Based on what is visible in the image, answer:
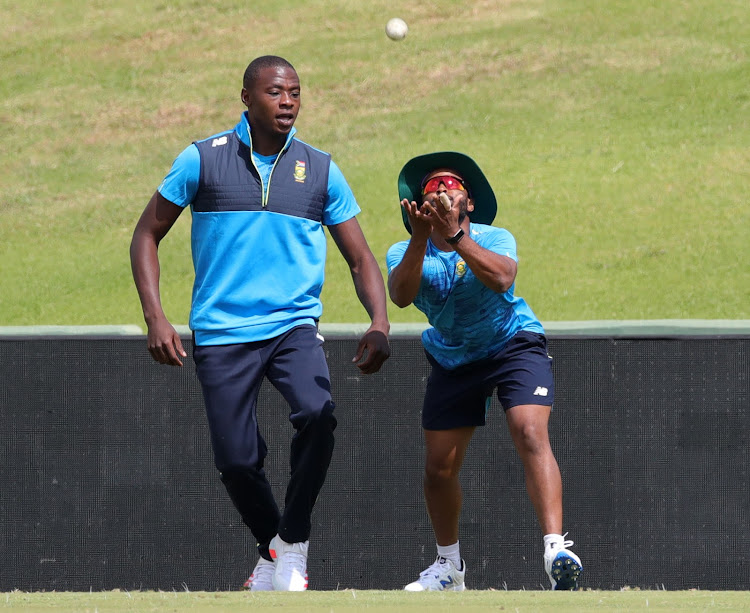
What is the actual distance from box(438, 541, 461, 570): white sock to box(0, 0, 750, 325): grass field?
9.68 meters

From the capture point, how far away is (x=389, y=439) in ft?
20.6

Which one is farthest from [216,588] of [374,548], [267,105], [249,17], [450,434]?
[249,17]

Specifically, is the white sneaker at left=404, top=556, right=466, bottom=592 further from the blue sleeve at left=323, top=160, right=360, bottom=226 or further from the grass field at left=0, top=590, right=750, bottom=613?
the blue sleeve at left=323, top=160, right=360, bottom=226

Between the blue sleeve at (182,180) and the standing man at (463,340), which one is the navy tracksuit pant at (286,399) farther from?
the blue sleeve at (182,180)

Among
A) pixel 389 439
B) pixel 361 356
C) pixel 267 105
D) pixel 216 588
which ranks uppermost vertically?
pixel 267 105

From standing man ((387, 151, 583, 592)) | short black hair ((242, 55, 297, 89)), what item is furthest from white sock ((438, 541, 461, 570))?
short black hair ((242, 55, 297, 89))

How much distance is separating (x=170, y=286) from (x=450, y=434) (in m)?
12.1

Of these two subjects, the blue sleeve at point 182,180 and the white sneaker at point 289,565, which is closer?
the white sneaker at point 289,565

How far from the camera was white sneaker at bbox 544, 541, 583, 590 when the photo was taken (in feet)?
16.1

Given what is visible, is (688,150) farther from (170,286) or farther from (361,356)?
(361,356)

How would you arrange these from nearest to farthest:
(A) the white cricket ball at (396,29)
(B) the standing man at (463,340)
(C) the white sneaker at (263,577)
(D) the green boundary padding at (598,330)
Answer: (B) the standing man at (463,340), (C) the white sneaker at (263,577), (D) the green boundary padding at (598,330), (A) the white cricket ball at (396,29)

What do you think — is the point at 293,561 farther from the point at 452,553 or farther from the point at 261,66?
the point at 261,66

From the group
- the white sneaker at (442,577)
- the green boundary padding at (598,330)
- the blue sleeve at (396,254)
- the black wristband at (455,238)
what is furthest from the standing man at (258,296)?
the green boundary padding at (598,330)

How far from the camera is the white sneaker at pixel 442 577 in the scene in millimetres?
5586
